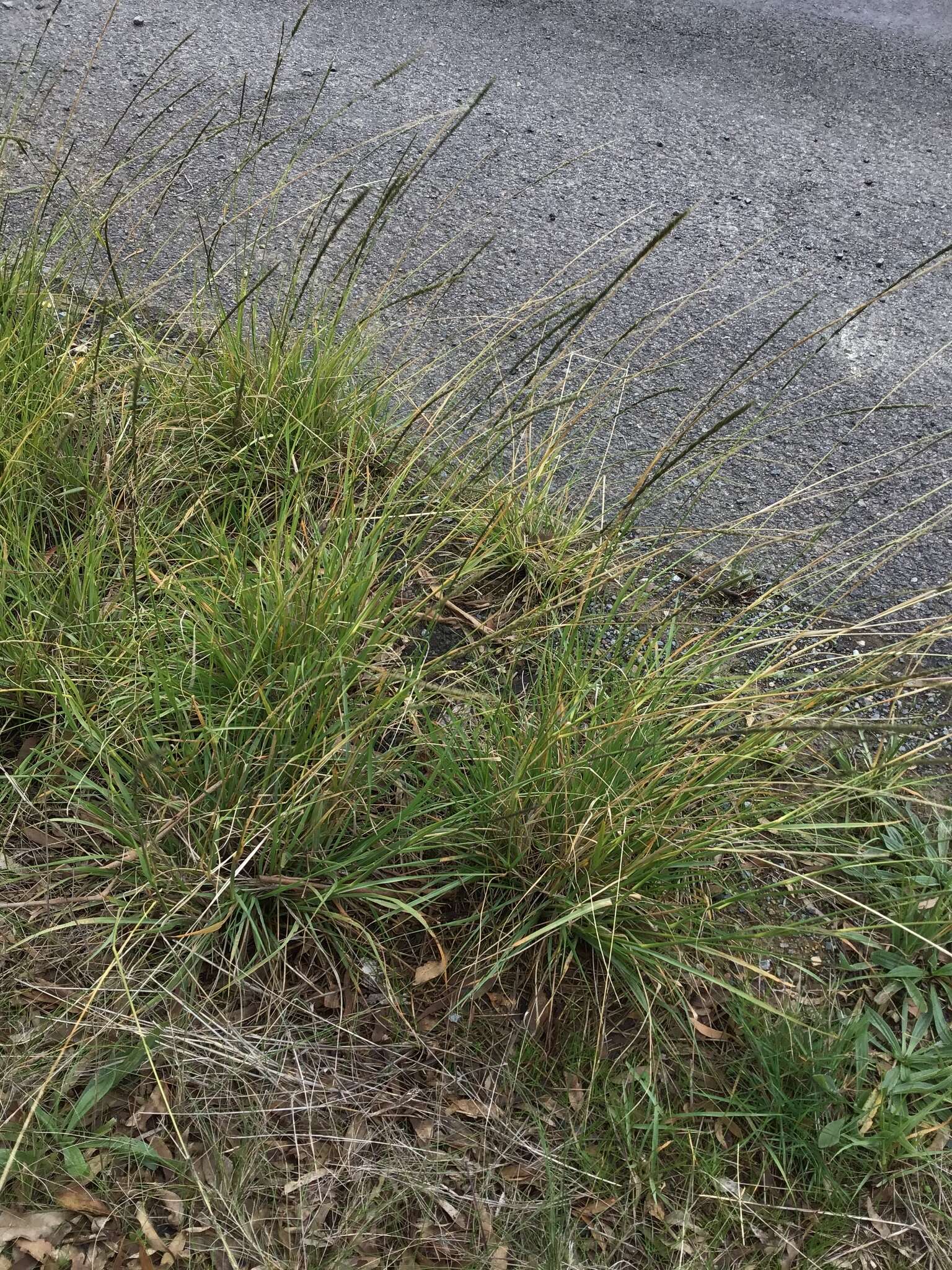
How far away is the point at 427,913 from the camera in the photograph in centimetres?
189

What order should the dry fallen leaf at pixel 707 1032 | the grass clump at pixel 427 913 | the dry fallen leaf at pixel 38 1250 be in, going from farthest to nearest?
the dry fallen leaf at pixel 707 1032, the grass clump at pixel 427 913, the dry fallen leaf at pixel 38 1250

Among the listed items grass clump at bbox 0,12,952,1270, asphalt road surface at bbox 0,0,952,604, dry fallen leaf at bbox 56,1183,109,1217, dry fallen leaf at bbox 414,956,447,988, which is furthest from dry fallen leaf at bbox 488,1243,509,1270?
asphalt road surface at bbox 0,0,952,604

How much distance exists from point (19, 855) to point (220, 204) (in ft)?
8.60

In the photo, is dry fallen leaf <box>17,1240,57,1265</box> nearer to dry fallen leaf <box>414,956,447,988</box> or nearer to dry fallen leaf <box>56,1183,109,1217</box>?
dry fallen leaf <box>56,1183,109,1217</box>

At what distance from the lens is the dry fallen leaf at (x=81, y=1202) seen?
1537mm

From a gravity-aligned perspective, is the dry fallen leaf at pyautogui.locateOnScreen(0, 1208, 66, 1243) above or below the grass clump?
Answer: below

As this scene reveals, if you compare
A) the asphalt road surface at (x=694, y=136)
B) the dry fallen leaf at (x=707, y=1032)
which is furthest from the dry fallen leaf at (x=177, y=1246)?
the asphalt road surface at (x=694, y=136)

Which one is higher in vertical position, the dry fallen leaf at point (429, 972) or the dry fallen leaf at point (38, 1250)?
the dry fallen leaf at point (429, 972)

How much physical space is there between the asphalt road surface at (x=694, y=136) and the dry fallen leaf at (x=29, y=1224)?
2149mm

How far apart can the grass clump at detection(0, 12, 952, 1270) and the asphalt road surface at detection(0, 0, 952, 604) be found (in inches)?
41.3

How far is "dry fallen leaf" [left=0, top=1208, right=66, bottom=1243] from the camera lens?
152cm

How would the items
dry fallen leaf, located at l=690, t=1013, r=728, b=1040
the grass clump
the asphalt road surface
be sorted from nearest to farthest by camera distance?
1. the grass clump
2. dry fallen leaf, located at l=690, t=1013, r=728, b=1040
3. the asphalt road surface

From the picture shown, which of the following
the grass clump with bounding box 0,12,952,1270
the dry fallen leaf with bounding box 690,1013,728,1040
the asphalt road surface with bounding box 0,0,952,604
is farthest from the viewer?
the asphalt road surface with bounding box 0,0,952,604

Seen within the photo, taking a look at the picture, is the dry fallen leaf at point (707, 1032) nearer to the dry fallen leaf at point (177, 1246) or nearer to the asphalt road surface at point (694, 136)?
the dry fallen leaf at point (177, 1246)
